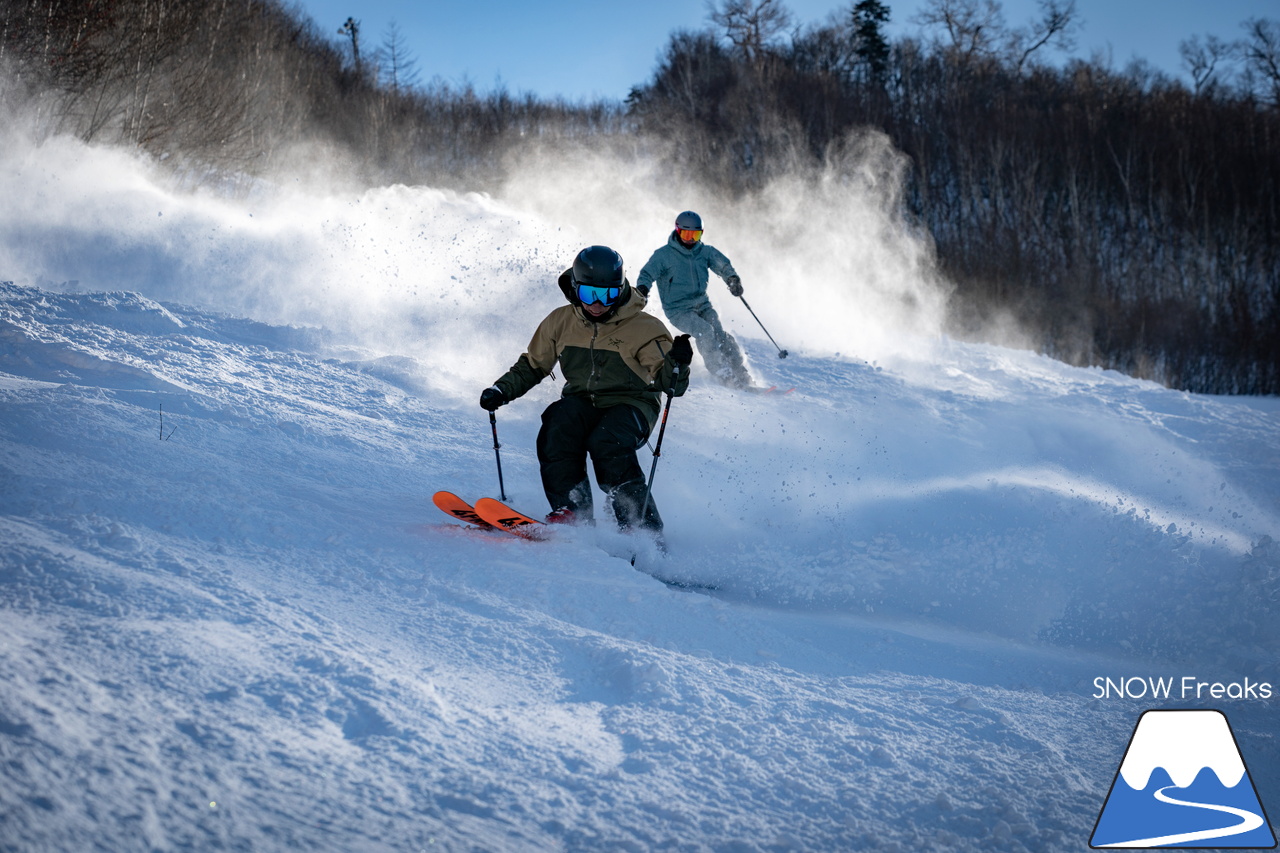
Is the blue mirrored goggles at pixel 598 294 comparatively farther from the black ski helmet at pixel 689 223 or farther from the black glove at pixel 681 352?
the black ski helmet at pixel 689 223

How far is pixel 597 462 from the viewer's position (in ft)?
12.3

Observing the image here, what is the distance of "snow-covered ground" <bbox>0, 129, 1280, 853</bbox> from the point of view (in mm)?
1573

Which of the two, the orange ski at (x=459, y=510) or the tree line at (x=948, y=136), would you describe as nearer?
the orange ski at (x=459, y=510)

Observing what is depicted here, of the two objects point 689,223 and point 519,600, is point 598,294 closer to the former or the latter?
point 519,600

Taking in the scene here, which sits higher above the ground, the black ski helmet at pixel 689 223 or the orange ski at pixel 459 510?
the black ski helmet at pixel 689 223

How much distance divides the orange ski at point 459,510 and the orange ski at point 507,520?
0.10 ft

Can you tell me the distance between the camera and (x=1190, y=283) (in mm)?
25797

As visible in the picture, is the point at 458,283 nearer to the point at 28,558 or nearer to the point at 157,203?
the point at 157,203

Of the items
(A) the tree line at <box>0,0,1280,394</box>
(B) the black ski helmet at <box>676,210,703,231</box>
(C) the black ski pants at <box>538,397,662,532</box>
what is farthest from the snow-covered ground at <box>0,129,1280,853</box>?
(A) the tree line at <box>0,0,1280,394</box>

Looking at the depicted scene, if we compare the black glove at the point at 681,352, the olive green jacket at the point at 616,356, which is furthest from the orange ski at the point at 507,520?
the black glove at the point at 681,352

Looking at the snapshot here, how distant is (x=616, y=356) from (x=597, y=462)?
560mm

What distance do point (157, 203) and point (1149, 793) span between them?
9.59 metres

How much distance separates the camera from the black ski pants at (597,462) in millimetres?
3715

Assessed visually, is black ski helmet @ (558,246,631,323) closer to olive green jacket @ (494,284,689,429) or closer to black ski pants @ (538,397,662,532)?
olive green jacket @ (494,284,689,429)
